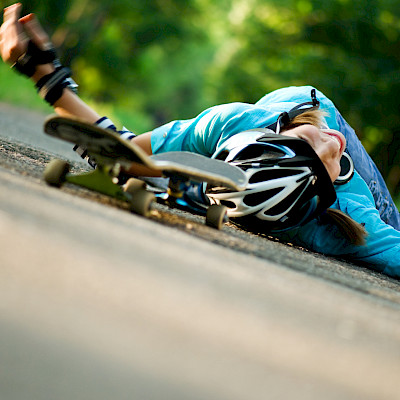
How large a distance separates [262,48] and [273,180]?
22.9 meters

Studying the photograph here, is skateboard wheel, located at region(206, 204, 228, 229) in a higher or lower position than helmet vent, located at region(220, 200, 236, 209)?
lower

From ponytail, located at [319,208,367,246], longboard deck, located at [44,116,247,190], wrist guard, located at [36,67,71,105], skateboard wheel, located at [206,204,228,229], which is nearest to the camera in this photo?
longboard deck, located at [44,116,247,190]

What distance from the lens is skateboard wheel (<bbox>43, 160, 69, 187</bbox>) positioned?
2.93 metres

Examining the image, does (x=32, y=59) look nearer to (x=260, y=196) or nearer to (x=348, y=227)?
(x=260, y=196)

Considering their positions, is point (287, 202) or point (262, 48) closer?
point (287, 202)

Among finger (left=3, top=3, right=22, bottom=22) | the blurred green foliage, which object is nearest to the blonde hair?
finger (left=3, top=3, right=22, bottom=22)

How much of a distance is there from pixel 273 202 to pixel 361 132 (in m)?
18.3

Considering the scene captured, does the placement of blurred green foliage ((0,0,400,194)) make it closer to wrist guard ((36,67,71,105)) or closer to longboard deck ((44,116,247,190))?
wrist guard ((36,67,71,105))

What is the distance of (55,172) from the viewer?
9.62ft

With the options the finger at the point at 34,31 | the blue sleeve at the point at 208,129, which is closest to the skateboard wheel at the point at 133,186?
the finger at the point at 34,31

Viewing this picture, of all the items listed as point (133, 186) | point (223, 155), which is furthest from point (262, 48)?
point (133, 186)

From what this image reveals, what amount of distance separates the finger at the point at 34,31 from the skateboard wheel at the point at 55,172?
81cm

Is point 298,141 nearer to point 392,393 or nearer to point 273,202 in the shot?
point 273,202

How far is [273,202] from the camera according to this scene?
371 centimetres
